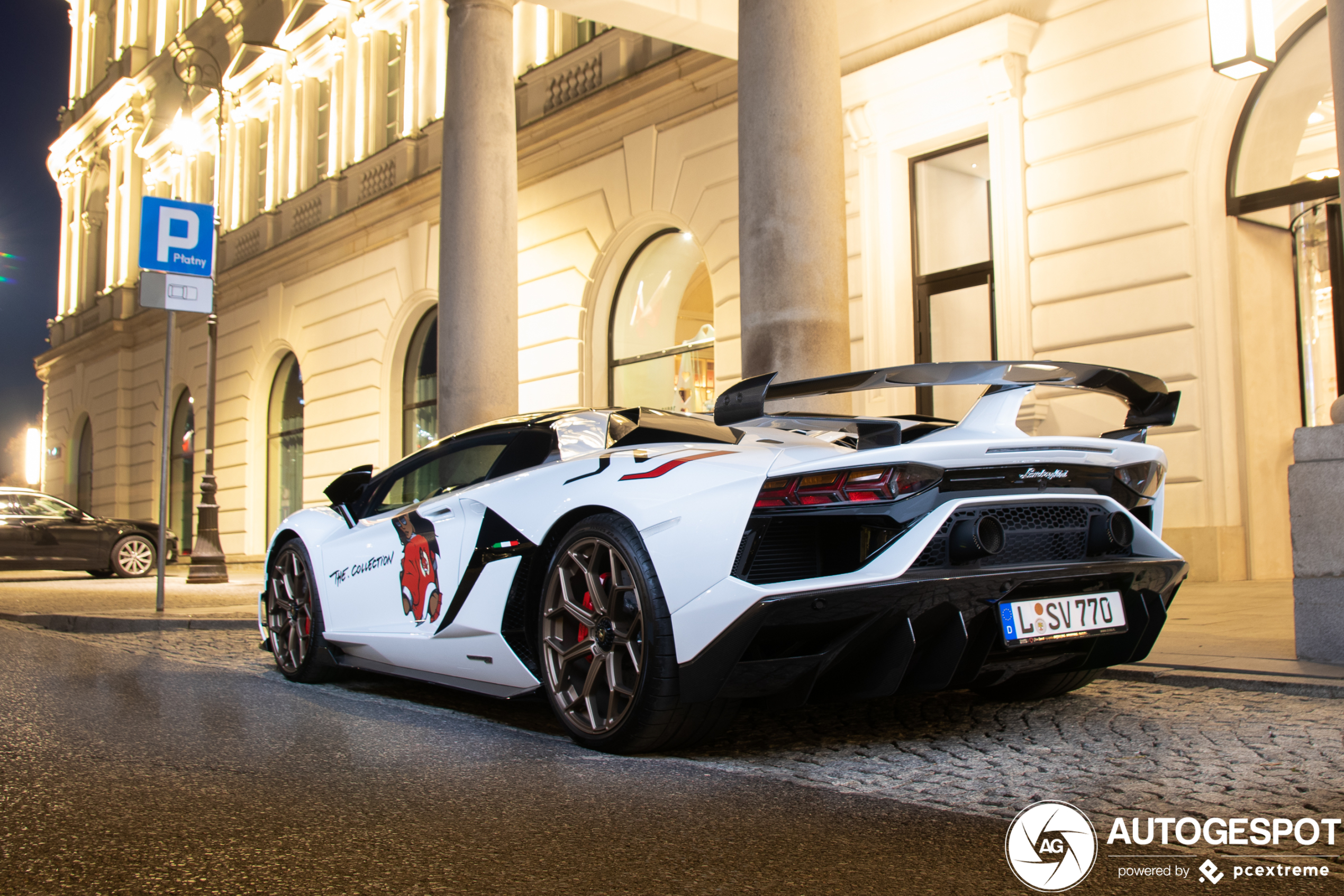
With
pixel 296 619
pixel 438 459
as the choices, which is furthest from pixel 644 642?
pixel 296 619

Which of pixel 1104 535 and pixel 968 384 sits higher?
pixel 968 384

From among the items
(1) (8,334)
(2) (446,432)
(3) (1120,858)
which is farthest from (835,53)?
(1) (8,334)

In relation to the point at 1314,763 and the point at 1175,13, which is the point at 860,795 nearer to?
the point at 1314,763

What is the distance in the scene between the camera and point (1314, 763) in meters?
3.21

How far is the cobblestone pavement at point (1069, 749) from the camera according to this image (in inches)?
115

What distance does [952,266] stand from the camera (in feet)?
39.5

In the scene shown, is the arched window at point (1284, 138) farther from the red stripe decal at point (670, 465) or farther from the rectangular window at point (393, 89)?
the rectangular window at point (393, 89)

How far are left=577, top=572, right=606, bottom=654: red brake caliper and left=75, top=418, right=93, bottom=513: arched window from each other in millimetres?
34365

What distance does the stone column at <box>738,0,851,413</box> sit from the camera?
311 inches

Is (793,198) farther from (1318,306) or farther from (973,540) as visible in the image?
(1318,306)

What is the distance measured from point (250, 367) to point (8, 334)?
92.9 metres

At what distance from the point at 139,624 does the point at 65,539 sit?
9.99 metres

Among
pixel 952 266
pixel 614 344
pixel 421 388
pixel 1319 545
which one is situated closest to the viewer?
pixel 1319 545

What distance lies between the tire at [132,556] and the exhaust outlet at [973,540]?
17.7m
